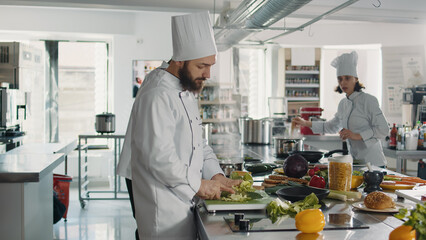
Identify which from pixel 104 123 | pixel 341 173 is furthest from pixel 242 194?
pixel 104 123

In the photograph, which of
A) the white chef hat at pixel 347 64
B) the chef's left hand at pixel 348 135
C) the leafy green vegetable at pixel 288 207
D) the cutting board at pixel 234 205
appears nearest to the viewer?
the leafy green vegetable at pixel 288 207

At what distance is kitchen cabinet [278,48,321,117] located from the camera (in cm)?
854

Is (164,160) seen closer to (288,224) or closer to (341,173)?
(288,224)

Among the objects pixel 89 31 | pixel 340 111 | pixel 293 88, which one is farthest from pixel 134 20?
pixel 340 111

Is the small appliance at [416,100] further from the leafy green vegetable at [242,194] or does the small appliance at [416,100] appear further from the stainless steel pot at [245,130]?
the leafy green vegetable at [242,194]

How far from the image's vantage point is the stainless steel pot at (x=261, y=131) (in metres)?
5.36

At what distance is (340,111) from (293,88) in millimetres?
4257

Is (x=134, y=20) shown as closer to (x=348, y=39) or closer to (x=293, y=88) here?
(x=293, y=88)

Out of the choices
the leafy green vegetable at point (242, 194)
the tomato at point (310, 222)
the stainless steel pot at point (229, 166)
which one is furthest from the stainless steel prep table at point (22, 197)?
the tomato at point (310, 222)

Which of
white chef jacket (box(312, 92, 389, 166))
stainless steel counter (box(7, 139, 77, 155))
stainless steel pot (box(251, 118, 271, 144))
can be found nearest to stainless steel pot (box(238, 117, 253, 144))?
stainless steel pot (box(251, 118, 271, 144))

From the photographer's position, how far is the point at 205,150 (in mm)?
2389

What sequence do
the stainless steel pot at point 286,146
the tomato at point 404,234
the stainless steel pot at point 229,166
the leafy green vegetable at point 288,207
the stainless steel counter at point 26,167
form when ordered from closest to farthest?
1. the tomato at point 404,234
2. the leafy green vegetable at point 288,207
3. the stainless steel pot at point 229,166
4. the stainless steel counter at point 26,167
5. the stainless steel pot at point 286,146

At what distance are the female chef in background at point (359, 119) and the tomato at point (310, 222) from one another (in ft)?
8.68

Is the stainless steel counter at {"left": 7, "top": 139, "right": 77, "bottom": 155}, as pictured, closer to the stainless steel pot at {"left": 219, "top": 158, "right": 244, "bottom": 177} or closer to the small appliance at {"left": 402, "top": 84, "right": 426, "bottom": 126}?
the stainless steel pot at {"left": 219, "top": 158, "right": 244, "bottom": 177}
